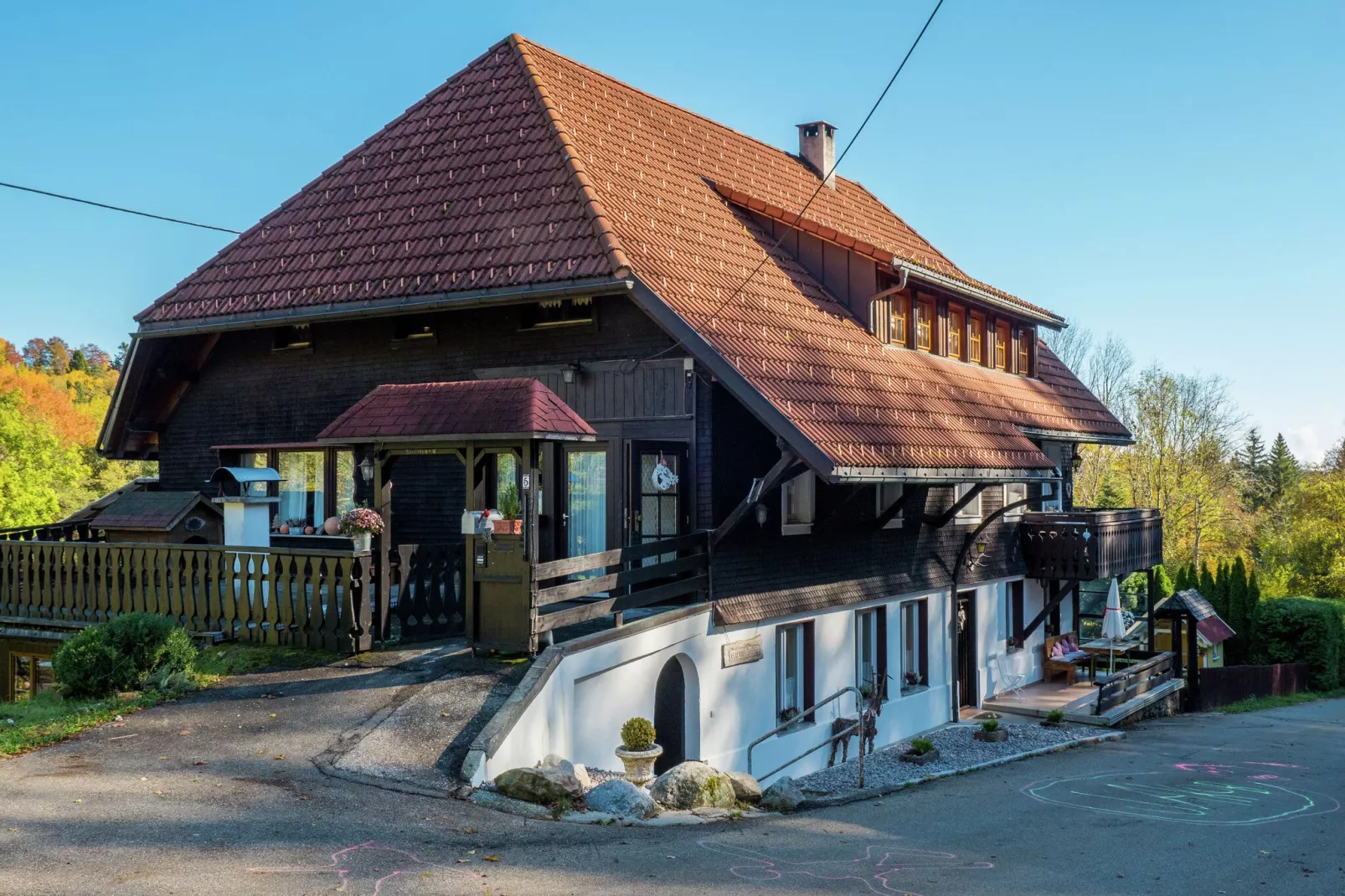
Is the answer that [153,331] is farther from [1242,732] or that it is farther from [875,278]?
[1242,732]

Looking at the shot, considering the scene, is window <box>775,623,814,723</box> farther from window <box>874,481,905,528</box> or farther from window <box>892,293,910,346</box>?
window <box>892,293,910,346</box>

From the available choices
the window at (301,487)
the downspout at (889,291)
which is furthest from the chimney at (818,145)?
the window at (301,487)

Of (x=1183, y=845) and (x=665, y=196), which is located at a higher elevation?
(x=665, y=196)

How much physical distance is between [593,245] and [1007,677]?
13.3 meters

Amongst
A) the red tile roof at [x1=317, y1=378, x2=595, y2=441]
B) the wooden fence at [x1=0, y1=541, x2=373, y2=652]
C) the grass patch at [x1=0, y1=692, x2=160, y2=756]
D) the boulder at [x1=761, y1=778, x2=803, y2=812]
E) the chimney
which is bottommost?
the boulder at [x1=761, y1=778, x2=803, y2=812]

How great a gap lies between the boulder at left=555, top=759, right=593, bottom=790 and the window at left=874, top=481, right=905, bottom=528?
886 cm

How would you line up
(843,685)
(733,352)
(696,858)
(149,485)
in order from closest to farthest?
(696,858)
(733,352)
(843,685)
(149,485)

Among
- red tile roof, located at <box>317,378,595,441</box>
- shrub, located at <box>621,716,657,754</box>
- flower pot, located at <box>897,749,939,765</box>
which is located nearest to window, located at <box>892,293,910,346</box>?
flower pot, located at <box>897,749,939,765</box>

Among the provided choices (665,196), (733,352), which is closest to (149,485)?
(665,196)

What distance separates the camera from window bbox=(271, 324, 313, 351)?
58.7ft

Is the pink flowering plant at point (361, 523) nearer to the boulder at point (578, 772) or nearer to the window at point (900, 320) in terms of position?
the boulder at point (578, 772)

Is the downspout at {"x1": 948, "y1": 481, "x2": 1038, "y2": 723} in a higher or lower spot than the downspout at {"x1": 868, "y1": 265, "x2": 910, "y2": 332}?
lower

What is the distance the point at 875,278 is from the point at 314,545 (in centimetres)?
959

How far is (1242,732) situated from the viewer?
2084cm
